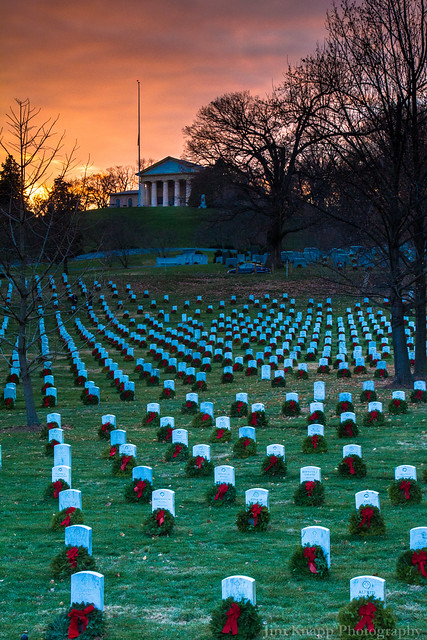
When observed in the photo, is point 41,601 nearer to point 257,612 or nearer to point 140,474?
point 257,612

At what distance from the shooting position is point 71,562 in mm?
8000

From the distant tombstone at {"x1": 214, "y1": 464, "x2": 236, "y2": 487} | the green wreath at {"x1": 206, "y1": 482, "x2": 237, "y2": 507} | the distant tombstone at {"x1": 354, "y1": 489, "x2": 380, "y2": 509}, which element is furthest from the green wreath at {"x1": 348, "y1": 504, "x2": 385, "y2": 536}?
the distant tombstone at {"x1": 214, "y1": 464, "x2": 236, "y2": 487}

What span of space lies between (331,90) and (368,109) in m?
1.36

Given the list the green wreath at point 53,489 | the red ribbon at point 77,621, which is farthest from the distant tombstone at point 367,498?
the green wreath at point 53,489

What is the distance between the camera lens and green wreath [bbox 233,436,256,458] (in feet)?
45.2

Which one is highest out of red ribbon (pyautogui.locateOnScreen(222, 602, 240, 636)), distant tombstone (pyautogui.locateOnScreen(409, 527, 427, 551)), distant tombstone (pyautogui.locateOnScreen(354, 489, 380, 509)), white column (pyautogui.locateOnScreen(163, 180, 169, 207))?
white column (pyautogui.locateOnScreen(163, 180, 169, 207))

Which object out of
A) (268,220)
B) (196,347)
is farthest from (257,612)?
(268,220)

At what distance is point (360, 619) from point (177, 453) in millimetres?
7854

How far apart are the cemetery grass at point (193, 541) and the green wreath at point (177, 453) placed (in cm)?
19

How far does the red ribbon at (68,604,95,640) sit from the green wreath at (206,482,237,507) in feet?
13.9

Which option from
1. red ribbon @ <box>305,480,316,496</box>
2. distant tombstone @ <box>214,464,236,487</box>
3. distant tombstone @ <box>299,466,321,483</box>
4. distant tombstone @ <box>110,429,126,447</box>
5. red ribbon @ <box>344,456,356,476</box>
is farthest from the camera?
distant tombstone @ <box>110,429,126,447</box>

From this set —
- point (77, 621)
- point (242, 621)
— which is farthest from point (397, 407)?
point (77, 621)

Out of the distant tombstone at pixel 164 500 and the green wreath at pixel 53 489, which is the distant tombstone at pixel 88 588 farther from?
the green wreath at pixel 53 489

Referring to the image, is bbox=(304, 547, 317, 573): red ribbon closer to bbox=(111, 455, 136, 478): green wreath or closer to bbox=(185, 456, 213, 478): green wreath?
bbox=(185, 456, 213, 478): green wreath
